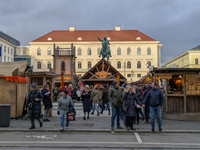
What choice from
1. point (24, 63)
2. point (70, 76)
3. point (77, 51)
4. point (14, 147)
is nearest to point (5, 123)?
point (14, 147)

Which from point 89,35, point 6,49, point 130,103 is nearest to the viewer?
point 130,103

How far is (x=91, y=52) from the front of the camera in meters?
76.0

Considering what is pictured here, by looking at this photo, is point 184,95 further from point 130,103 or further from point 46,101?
point 46,101

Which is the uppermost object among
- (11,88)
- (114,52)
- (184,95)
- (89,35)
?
(89,35)

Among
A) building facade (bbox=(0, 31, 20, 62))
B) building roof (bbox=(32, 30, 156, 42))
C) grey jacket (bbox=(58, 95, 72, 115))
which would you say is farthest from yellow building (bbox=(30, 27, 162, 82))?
grey jacket (bbox=(58, 95, 72, 115))

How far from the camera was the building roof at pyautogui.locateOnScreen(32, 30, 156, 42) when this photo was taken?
249ft

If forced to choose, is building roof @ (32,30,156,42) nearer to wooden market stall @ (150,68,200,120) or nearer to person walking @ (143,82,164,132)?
wooden market stall @ (150,68,200,120)

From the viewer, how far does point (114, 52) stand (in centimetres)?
7562

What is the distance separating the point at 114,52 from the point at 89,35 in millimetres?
9370

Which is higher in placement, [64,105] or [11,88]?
[11,88]

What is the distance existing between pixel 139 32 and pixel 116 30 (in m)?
7.12

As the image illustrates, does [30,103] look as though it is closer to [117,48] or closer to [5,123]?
[5,123]

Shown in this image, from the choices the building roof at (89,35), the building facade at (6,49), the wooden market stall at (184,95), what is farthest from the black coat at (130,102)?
the building facade at (6,49)

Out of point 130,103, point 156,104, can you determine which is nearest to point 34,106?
point 130,103
